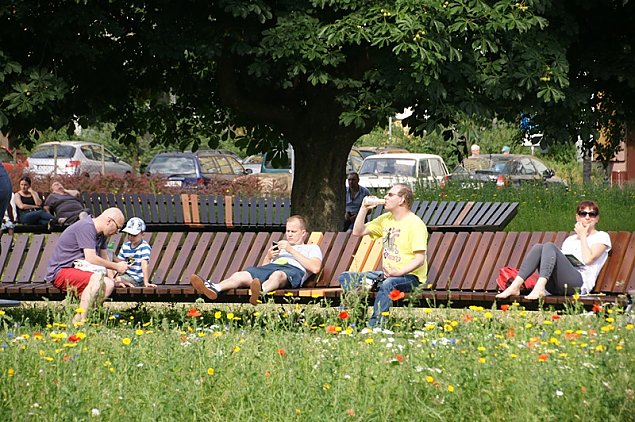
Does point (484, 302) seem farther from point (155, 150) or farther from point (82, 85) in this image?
point (155, 150)

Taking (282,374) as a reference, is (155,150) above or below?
below

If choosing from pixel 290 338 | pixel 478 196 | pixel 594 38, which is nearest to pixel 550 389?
pixel 290 338

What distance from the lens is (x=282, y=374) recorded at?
19.8 ft

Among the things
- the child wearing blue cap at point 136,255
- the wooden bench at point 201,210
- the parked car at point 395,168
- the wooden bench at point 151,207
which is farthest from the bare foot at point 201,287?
the parked car at point 395,168

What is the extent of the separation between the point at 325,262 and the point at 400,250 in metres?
1.11

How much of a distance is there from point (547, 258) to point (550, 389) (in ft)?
13.3

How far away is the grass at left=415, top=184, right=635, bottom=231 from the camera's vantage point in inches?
816

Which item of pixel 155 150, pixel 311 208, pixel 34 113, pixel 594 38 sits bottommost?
pixel 155 150

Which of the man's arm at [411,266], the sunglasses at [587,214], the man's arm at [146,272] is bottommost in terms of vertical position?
the man's arm at [146,272]

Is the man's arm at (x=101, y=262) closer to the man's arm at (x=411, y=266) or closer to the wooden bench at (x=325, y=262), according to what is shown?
the wooden bench at (x=325, y=262)

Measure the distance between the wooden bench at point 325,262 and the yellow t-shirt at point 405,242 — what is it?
0.34m

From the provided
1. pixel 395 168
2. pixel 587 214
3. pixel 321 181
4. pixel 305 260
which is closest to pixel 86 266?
pixel 305 260

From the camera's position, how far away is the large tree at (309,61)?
461 inches

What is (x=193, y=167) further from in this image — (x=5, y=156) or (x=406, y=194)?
(x=406, y=194)
